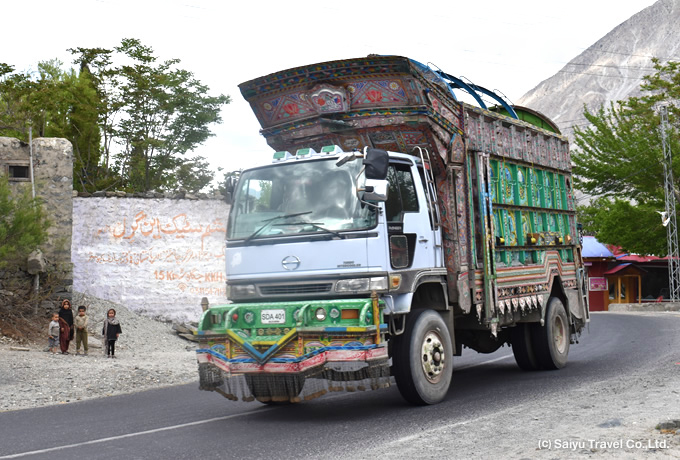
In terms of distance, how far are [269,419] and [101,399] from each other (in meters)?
3.81

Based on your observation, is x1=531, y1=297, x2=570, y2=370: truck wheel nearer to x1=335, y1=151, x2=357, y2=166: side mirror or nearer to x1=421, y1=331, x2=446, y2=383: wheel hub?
x1=421, y1=331, x2=446, y2=383: wheel hub

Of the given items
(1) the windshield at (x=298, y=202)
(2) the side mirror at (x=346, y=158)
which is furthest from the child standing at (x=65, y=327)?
(2) the side mirror at (x=346, y=158)

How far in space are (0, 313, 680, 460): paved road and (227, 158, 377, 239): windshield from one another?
2.04 metres

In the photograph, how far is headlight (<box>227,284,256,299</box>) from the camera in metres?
8.56

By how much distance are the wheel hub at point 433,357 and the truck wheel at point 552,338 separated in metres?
3.71

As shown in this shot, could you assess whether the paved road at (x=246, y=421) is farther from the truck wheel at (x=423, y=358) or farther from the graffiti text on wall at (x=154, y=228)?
the graffiti text on wall at (x=154, y=228)

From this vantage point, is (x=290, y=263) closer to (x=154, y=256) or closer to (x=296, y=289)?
(x=296, y=289)

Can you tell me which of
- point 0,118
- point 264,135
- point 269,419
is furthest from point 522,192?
point 0,118

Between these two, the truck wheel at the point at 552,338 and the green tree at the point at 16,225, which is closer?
the truck wheel at the point at 552,338

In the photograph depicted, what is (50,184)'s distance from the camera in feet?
62.6

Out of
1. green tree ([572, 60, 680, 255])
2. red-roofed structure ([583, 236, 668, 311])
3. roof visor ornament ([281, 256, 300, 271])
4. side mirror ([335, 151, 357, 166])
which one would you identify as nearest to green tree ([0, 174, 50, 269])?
roof visor ornament ([281, 256, 300, 271])

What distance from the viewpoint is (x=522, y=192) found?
11.4m

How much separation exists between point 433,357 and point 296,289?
1.77 meters

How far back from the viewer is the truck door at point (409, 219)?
842cm
